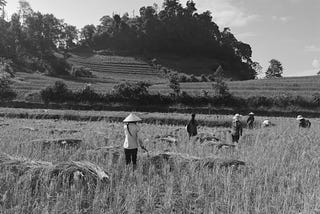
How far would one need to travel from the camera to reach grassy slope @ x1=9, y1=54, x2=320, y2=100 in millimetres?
51750

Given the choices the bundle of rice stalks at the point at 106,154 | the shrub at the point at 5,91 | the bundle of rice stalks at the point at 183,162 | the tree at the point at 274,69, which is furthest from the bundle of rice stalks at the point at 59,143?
the tree at the point at 274,69

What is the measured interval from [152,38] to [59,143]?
95.1m

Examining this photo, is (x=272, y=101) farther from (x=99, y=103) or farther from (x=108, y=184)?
(x=108, y=184)

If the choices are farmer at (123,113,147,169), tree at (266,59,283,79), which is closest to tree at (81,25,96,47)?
tree at (266,59,283,79)

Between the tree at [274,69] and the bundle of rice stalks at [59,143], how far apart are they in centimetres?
9752

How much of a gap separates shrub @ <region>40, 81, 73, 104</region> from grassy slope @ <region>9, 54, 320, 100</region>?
12.0ft

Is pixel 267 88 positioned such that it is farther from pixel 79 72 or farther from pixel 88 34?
pixel 88 34

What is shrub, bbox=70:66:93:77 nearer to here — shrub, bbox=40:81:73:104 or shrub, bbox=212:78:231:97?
shrub, bbox=40:81:73:104

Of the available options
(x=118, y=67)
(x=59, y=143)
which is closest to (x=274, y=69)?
(x=118, y=67)

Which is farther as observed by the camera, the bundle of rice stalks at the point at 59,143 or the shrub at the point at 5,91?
the shrub at the point at 5,91

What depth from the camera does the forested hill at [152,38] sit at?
80.4 m

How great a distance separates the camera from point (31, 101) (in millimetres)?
44531

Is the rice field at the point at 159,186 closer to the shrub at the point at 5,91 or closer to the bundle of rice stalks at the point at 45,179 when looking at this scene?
the bundle of rice stalks at the point at 45,179

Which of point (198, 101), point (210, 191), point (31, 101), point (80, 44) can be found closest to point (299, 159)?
point (210, 191)
